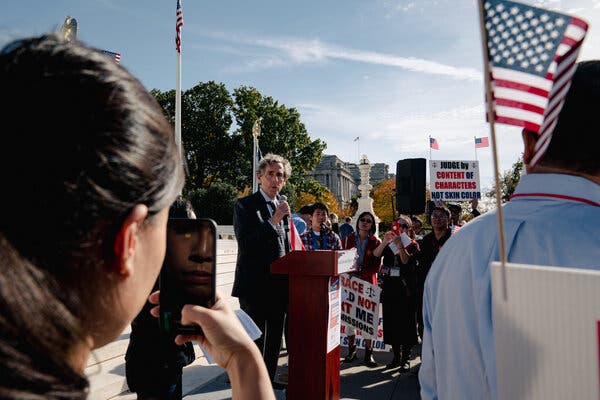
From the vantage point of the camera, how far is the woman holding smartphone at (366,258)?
6.42 meters

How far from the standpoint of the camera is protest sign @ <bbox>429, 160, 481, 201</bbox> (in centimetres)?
1214

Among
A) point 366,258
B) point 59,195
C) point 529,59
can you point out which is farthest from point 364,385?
point 59,195

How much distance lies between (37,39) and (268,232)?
368 cm

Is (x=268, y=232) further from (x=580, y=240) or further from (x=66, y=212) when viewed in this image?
(x=66, y=212)

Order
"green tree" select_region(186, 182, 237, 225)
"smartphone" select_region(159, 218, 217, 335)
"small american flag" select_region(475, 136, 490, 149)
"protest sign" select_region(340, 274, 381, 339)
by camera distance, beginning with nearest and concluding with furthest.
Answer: "smartphone" select_region(159, 218, 217, 335)
"protest sign" select_region(340, 274, 381, 339)
"small american flag" select_region(475, 136, 490, 149)
"green tree" select_region(186, 182, 237, 225)

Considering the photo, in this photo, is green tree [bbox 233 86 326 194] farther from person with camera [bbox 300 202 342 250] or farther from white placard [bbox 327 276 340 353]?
white placard [bbox 327 276 340 353]

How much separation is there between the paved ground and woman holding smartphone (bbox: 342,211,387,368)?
18 cm

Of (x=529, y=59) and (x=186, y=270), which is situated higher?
(x=529, y=59)

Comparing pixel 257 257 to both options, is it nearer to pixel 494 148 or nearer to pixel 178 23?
pixel 494 148

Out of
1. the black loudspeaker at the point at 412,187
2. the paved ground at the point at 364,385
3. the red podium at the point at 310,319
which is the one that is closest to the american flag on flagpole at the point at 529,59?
the red podium at the point at 310,319

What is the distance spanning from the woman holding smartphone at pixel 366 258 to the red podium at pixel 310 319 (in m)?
2.54

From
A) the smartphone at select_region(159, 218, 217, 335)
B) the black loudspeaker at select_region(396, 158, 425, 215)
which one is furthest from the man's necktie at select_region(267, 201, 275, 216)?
the black loudspeaker at select_region(396, 158, 425, 215)

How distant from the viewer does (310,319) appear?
3.91m

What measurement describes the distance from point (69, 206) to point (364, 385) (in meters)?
5.40
